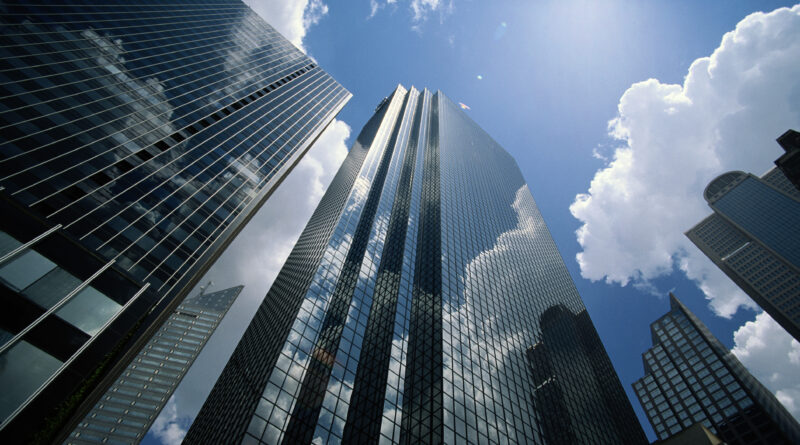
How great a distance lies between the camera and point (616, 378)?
84.9 m

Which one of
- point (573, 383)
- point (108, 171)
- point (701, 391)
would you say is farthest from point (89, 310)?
point (701, 391)

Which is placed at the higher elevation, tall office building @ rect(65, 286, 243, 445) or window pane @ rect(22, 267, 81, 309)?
tall office building @ rect(65, 286, 243, 445)

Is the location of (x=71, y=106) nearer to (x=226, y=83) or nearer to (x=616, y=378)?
(x=226, y=83)

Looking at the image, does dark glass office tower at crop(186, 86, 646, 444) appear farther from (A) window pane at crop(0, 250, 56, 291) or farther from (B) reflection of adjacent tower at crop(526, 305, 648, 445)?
(A) window pane at crop(0, 250, 56, 291)

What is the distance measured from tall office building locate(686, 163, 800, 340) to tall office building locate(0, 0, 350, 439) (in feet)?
557

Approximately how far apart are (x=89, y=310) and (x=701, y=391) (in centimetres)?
Answer: 15481

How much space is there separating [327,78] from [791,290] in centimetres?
17136

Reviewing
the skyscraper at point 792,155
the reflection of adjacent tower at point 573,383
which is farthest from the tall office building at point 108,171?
the reflection of adjacent tower at point 573,383

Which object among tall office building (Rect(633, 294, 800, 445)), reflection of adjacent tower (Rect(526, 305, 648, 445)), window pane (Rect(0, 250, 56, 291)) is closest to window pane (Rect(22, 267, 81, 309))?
window pane (Rect(0, 250, 56, 291))

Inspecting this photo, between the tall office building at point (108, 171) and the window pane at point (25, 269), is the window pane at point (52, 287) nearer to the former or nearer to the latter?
the tall office building at point (108, 171)

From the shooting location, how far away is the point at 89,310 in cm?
1305

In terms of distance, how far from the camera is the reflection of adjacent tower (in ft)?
175

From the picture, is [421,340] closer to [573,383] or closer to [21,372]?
[573,383]

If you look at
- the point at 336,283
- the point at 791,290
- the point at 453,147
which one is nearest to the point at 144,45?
the point at 336,283
